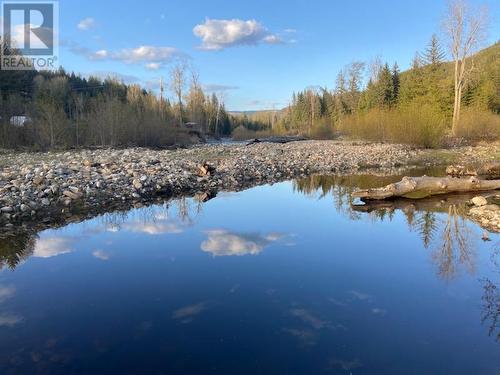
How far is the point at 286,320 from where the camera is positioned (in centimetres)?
412

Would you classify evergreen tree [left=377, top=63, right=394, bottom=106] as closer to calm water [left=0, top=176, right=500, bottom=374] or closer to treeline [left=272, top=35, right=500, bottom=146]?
treeline [left=272, top=35, right=500, bottom=146]

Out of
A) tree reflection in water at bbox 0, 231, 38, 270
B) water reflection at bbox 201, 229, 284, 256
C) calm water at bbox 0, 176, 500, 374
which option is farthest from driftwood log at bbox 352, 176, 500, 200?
tree reflection in water at bbox 0, 231, 38, 270

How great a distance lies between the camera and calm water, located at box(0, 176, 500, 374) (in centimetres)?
345

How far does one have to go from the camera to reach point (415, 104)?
100 feet

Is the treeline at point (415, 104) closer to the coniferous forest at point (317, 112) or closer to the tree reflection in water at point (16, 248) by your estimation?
the coniferous forest at point (317, 112)

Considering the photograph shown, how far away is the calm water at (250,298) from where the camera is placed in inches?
136

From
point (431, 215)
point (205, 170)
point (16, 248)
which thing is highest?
point (205, 170)

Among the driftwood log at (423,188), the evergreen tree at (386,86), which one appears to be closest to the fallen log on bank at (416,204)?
the driftwood log at (423,188)

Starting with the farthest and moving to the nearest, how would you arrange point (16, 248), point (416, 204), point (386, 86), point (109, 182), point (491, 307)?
point (386, 86) < point (109, 182) < point (416, 204) < point (16, 248) < point (491, 307)

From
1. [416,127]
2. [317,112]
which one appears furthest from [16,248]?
[317,112]

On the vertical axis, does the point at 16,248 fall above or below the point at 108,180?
below

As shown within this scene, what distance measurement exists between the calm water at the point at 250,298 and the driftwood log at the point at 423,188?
206 cm

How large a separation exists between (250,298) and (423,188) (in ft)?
26.4

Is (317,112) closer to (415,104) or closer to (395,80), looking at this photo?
(395,80)
